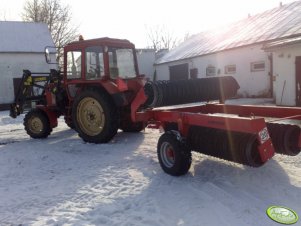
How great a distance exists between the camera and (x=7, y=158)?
22.5 ft

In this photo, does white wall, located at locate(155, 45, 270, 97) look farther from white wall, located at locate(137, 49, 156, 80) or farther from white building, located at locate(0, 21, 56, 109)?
white building, located at locate(0, 21, 56, 109)

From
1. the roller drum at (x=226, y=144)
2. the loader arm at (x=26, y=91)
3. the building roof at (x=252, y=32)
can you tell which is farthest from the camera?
the building roof at (x=252, y=32)

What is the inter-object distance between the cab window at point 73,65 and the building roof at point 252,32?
10855 millimetres

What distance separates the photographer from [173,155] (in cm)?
523

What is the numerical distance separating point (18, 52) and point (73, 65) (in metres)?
15.9

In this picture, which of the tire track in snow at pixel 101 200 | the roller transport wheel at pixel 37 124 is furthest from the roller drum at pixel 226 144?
the roller transport wheel at pixel 37 124

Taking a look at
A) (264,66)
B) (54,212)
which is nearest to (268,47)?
(264,66)

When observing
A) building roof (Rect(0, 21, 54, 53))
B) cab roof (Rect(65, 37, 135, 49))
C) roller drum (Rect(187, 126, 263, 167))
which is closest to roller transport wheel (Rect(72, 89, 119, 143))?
cab roof (Rect(65, 37, 135, 49))

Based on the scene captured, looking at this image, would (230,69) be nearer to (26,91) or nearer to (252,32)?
(252,32)

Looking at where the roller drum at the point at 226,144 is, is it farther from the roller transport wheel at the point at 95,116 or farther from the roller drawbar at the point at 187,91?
the roller transport wheel at the point at 95,116

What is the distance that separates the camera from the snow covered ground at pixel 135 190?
3854 mm

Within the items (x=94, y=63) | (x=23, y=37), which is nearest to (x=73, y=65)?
(x=94, y=63)

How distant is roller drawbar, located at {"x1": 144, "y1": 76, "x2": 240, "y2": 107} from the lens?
6168 millimetres

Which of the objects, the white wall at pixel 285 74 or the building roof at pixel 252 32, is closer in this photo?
the white wall at pixel 285 74
